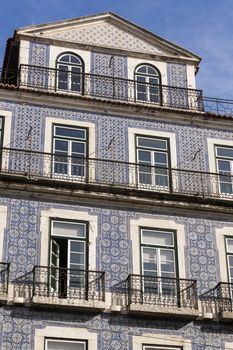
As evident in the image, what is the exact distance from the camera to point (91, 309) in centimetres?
1678

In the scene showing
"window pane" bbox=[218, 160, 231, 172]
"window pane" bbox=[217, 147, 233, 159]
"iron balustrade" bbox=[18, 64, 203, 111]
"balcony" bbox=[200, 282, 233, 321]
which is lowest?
"balcony" bbox=[200, 282, 233, 321]

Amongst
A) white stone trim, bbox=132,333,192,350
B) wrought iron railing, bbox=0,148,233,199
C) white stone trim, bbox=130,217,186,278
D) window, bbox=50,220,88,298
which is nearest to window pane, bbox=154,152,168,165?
wrought iron railing, bbox=0,148,233,199

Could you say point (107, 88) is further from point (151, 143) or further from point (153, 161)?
point (153, 161)

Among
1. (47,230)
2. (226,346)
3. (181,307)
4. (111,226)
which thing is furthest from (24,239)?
(226,346)

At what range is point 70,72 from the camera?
20.5 metres

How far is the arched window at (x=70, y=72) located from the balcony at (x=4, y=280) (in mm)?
5456

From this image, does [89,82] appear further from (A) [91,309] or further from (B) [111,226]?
(A) [91,309]

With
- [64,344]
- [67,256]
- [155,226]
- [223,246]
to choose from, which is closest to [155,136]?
[155,226]

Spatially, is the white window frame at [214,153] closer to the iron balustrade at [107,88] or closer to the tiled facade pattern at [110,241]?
the tiled facade pattern at [110,241]

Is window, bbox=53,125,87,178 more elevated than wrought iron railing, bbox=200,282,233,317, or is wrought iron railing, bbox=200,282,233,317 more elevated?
window, bbox=53,125,87,178

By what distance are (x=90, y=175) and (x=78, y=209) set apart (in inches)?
42.1

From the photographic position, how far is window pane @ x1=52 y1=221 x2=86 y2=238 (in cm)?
1780

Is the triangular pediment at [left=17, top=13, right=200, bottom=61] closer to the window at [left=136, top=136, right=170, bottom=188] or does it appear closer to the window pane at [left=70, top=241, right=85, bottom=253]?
the window at [left=136, top=136, right=170, bottom=188]

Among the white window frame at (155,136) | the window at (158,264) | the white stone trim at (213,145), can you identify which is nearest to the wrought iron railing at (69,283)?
the window at (158,264)
